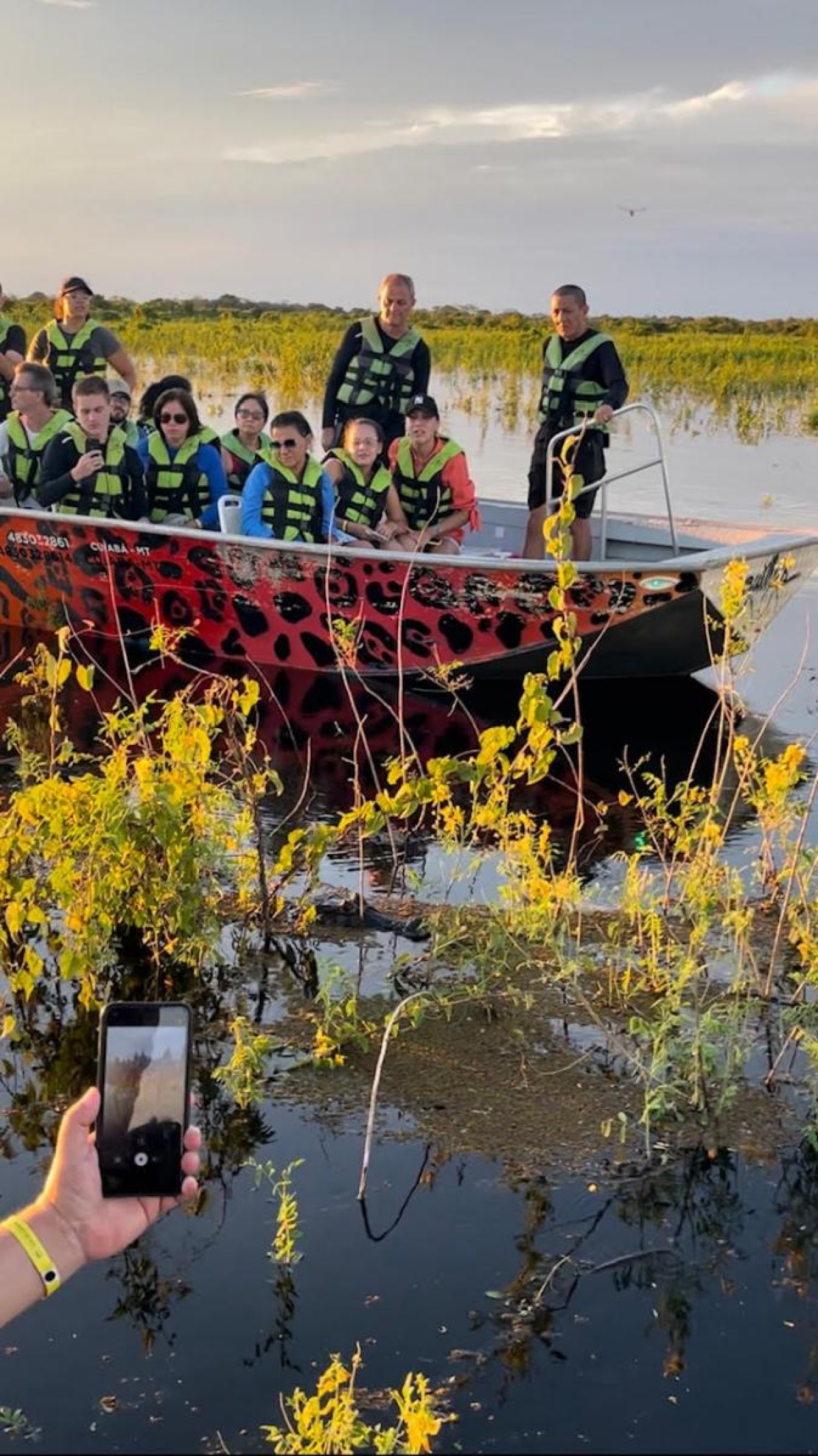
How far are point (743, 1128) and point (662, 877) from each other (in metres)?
1.94

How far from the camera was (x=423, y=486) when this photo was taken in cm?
900

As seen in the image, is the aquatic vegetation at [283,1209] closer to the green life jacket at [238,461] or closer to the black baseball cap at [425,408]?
the black baseball cap at [425,408]

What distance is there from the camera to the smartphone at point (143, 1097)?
7.20 ft

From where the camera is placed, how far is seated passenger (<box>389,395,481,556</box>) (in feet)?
29.3

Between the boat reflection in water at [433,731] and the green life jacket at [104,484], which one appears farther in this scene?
the green life jacket at [104,484]

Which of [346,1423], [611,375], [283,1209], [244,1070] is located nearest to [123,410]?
[611,375]

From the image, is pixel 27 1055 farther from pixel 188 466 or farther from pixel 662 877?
pixel 188 466

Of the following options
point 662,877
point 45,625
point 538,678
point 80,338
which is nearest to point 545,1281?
point 538,678

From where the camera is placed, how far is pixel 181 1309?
11.1ft

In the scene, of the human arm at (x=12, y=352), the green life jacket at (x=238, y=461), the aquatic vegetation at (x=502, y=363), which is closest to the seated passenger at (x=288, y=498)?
the green life jacket at (x=238, y=461)

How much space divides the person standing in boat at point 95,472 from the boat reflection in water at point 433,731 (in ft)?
3.05

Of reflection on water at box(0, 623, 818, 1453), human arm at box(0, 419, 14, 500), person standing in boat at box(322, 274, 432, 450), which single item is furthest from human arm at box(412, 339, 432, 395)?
reflection on water at box(0, 623, 818, 1453)

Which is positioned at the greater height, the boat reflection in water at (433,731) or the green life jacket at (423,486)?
the green life jacket at (423,486)

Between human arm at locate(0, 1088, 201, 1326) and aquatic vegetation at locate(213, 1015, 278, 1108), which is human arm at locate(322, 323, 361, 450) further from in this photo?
human arm at locate(0, 1088, 201, 1326)
